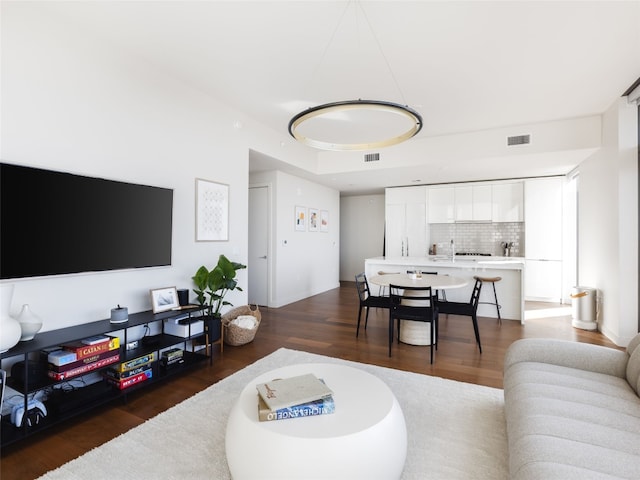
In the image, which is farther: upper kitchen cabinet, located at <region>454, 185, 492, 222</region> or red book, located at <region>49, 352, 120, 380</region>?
upper kitchen cabinet, located at <region>454, 185, 492, 222</region>

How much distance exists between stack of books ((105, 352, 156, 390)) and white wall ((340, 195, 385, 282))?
6.93 metres

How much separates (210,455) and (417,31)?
11.1 ft

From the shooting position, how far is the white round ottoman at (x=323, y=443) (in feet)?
4.54

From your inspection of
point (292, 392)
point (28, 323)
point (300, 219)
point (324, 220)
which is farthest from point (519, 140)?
point (28, 323)

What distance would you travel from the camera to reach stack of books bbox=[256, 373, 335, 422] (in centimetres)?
157

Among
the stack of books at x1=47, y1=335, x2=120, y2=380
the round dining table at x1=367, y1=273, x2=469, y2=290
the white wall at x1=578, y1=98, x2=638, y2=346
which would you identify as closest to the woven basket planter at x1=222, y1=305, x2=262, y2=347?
the stack of books at x1=47, y1=335, x2=120, y2=380

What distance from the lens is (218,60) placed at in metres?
3.17

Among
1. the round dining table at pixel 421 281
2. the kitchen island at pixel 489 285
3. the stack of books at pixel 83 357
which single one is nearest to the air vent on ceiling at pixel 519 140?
the kitchen island at pixel 489 285

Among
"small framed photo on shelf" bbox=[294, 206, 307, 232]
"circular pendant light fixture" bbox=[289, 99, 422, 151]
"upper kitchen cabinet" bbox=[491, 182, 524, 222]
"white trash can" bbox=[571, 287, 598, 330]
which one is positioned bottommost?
"white trash can" bbox=[571, 287, 598, 330]

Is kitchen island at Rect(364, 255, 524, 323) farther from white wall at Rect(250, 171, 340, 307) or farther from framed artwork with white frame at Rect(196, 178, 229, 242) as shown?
framed artwork with white frame at Rect(196, 178, 229, 242)

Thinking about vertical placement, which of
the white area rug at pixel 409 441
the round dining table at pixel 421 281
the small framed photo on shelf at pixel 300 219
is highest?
the small framed photo on shelf at pixel 300 219

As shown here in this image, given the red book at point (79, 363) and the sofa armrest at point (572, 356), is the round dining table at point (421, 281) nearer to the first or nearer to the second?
the sofa armrest at point (572, 356)

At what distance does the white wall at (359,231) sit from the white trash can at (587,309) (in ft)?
16.0

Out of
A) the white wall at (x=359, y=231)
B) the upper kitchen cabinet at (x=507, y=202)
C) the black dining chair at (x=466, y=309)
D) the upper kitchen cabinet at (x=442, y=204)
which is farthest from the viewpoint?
the white wall at (x=359, y=231)
